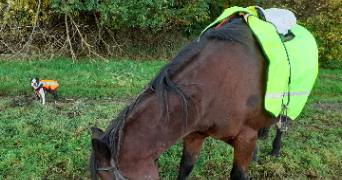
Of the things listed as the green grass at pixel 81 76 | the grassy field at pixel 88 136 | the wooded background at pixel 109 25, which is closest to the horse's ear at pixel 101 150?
the grassy field at pixel 88 136

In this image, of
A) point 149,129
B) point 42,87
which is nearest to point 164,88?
point 149,129

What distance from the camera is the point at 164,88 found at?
1.77 m

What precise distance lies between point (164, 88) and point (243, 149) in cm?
103

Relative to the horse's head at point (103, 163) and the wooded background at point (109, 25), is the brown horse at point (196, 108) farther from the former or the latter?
the wooded background at point (109, 25)

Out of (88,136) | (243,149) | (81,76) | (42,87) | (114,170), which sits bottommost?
(81,76)

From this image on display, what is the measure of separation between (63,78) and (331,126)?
6336 mm

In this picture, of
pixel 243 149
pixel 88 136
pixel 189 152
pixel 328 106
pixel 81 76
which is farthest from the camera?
pixel 81 76

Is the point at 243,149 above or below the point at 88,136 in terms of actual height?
above

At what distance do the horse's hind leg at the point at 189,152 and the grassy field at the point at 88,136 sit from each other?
0.31 meters

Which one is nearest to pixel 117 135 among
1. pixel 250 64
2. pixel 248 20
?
pixel 250 64

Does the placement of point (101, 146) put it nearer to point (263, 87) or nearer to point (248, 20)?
point (263, 87)

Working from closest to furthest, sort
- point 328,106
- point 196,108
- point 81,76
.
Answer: point 196,108 < point 328,106 < point 81,76

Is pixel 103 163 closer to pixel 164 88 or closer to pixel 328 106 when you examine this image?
pixel 164 88

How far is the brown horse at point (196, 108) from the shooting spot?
1.66 m
